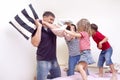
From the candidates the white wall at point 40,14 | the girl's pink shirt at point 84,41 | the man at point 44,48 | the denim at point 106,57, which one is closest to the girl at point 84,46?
the girl's pink shirt at point 84,41

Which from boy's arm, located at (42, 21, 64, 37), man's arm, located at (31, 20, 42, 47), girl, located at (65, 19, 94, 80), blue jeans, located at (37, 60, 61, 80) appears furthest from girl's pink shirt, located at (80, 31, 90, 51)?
man's arm, located at (31, 20, 42, 47)

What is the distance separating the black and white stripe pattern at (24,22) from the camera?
9.14 feet

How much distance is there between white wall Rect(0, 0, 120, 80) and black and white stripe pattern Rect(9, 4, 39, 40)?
64 millimetres

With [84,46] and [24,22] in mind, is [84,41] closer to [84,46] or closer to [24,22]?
[84,46]

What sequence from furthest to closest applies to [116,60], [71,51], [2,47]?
1. [116,60]
2. [71,51]
3. [2,47]

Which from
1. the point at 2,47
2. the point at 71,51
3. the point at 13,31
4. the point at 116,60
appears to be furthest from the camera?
the point at 116,60

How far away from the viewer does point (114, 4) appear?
3715 millimetres

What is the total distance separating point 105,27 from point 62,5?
2.59 ft

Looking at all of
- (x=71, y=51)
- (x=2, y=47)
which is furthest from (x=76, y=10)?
(x=2, y=47)

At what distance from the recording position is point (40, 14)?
3570mm

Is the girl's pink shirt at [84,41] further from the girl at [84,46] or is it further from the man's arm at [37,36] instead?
the man's arm at [37,36]

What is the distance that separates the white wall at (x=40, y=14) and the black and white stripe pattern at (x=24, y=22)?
64 mm

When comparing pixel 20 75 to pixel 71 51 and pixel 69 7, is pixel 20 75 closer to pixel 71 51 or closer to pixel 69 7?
pixel 71 51

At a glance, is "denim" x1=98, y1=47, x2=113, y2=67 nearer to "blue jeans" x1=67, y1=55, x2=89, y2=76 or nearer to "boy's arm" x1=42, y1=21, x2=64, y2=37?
"blue jeans" x1=67, y1=55, x2=89, y2=76
